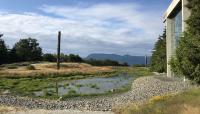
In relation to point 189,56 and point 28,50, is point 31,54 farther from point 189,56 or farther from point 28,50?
point 189,56

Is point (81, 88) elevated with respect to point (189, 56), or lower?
lower

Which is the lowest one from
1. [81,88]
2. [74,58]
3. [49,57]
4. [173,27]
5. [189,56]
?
[81,88]

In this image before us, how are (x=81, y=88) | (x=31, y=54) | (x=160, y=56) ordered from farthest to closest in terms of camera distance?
(x=31, y=54) → (x=160, y=56) → (x=81, y=88)

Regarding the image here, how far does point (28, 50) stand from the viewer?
105 m

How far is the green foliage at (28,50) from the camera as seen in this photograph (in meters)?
102

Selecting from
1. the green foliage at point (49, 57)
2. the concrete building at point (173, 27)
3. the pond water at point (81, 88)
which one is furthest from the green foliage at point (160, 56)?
the green foliage at point (49, 57)

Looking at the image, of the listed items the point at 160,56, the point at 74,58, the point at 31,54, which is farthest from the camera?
the point at 74,58

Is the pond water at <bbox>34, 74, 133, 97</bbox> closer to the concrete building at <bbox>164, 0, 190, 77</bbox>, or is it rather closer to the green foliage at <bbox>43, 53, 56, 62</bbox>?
the concrete building at <bbox>164, 0, 190, 77</bbox>

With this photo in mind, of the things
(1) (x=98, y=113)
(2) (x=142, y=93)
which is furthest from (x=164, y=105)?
(2) (x=142, y=93)

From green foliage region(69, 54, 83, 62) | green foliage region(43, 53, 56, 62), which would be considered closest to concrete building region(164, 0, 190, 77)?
green foliage region(69, 54, 83, 62)

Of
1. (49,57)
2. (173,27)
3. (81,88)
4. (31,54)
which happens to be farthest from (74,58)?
(81,88)

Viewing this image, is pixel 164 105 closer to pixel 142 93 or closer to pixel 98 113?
pixel 98 113

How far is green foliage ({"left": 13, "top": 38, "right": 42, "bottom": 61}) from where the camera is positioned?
101912mm

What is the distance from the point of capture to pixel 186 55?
2792 centimetres
